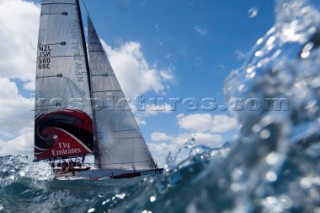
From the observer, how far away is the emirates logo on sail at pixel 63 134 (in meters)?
23.1

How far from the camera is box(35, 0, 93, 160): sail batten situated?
23.0m

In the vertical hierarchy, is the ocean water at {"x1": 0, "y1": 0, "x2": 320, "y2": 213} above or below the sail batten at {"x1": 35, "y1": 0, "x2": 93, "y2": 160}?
below

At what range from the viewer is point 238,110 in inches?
123

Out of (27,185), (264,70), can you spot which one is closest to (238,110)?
(264,70)

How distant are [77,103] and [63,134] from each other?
2.47m

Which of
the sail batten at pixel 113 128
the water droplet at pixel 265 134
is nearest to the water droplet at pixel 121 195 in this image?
the water droplet at pixel 265 134

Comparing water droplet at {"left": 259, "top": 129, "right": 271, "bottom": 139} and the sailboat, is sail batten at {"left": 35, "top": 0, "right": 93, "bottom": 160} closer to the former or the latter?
the sailboat

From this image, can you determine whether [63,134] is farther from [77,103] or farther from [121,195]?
[121,195]

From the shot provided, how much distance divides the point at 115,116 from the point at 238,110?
19.5 m

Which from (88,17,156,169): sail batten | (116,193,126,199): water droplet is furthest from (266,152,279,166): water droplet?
(88,17,156,169): sail batten

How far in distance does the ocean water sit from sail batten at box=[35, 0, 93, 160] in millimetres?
20098

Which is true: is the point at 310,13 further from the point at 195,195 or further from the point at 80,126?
the point at 80,126

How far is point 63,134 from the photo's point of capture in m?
23.7

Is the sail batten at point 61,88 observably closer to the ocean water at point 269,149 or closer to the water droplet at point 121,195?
the water droplet at point 121,195
